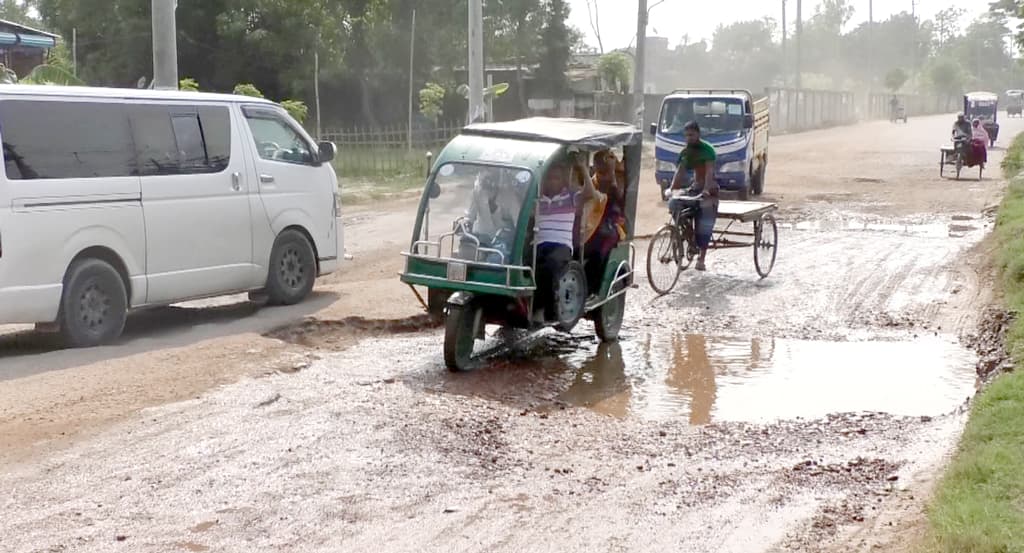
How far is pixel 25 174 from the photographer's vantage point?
30.6 feet

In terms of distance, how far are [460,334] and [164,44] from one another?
8.71 metres

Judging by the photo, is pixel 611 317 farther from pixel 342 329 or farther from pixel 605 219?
pixel 342 329

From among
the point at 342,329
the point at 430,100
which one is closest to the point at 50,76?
the point at 342,329

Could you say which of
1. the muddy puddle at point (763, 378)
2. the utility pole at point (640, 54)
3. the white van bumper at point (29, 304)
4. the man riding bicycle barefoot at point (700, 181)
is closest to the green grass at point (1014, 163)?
the utility pole at point (640, 54)

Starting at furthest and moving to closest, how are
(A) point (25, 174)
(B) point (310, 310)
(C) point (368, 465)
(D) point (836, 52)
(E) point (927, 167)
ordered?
1. (D) point (836, 52)
2. (E) point (927, 167)
3. (B) point (310, 310)
4. (A) point (25, 174)
5. (C) point (368, 465)

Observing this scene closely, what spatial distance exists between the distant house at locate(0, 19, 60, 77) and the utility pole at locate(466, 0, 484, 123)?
A: 849 centimetres

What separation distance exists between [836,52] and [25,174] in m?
115

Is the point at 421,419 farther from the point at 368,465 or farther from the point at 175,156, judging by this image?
the point at 175,156

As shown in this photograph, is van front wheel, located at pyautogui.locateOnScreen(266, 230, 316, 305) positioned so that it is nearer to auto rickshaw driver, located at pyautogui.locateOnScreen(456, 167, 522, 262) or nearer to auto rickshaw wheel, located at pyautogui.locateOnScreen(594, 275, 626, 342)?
auto rickshaw driver, located at pyautogui.locateOnScreen(456, 167, 522, 262)

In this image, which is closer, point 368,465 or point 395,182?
point 368,465

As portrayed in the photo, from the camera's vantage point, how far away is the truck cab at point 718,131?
23.2 metres

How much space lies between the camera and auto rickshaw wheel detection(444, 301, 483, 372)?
9266 mm

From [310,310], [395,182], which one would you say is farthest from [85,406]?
[395,182]

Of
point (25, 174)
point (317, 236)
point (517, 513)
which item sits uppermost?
point (25, 174)
